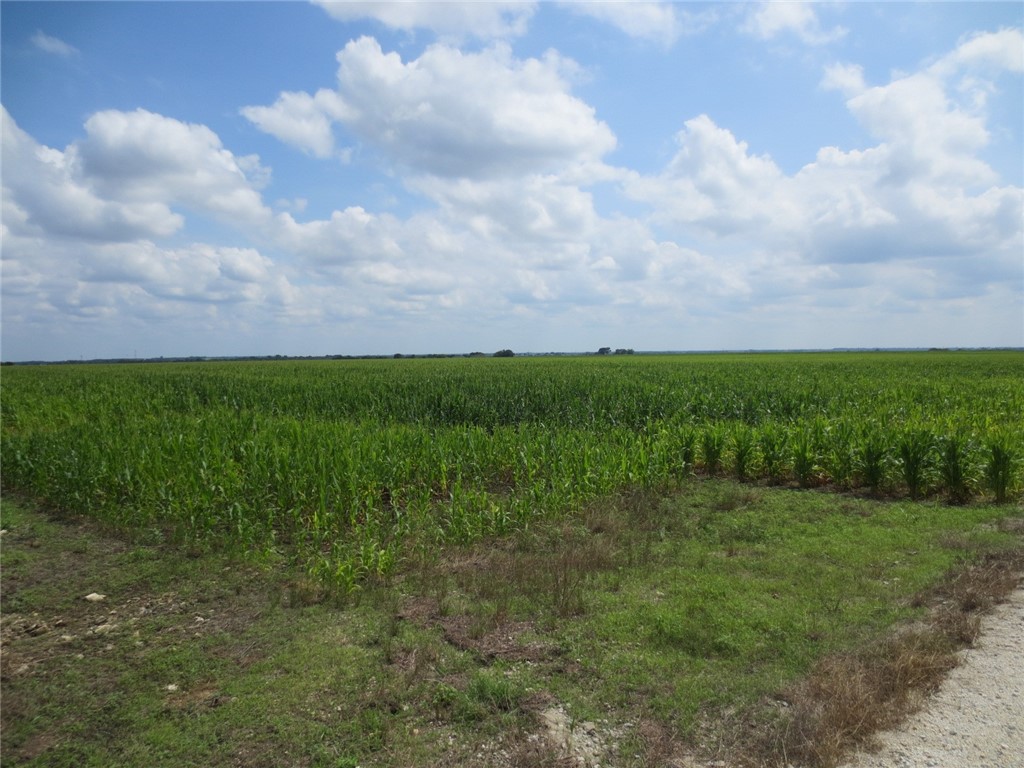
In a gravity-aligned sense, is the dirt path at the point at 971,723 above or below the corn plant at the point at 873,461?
below

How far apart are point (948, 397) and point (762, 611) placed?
1567cm

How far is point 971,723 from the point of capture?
340cm

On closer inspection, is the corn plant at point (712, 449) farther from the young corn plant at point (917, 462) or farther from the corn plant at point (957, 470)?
the corn plant at point (957, 470)

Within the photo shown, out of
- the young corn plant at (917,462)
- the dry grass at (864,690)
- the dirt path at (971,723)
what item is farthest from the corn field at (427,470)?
the dirt path at (971,723)

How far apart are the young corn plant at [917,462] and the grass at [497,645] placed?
4.92 feet

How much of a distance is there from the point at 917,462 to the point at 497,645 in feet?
25.9

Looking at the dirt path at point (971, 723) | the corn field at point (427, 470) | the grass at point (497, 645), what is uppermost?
the corn field at point (427, 470)

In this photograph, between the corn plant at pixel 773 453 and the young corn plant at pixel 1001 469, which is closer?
the young corn plant at pixel 1001 469

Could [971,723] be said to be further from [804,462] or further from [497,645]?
[804,462]

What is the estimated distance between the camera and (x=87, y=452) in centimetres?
1059

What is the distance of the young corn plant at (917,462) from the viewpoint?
895 cm

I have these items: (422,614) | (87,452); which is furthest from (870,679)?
(87,452)

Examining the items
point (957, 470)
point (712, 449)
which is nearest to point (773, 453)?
point (712, 449)

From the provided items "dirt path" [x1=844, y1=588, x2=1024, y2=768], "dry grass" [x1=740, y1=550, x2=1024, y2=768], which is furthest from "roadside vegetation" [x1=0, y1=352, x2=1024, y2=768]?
"dirt path" [x1=844, y1=588, x2=1024, y2=768]
